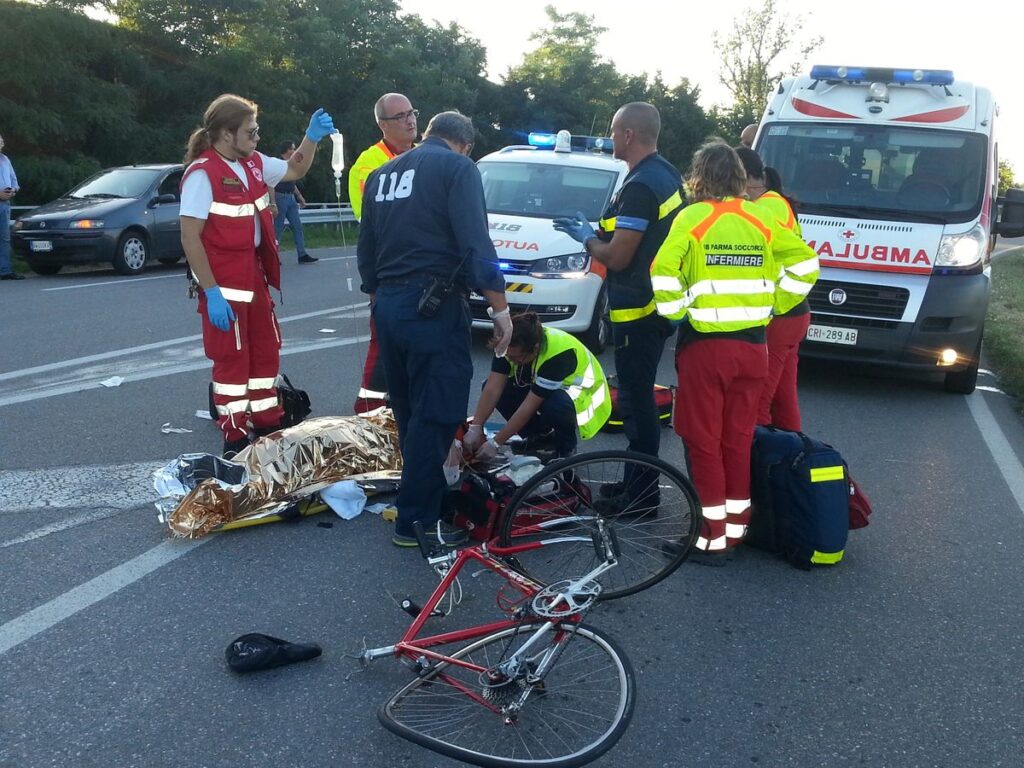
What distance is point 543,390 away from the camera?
4.97 m

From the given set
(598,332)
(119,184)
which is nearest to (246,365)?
(598,332)

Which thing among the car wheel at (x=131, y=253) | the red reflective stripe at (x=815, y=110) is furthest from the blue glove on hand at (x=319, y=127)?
the car wheel at (x=131, y=253)

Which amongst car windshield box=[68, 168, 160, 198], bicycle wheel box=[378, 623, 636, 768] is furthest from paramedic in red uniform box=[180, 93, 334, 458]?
car windshield box=[68, 168, 160, 198]

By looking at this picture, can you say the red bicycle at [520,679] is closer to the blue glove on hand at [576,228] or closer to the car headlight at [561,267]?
the blue glove on hand at [576,228]

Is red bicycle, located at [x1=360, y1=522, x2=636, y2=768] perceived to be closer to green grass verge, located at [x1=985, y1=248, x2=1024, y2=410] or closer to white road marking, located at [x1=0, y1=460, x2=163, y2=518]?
white road marking, located at [x1=0, y1=460, x2=163, y2=518]

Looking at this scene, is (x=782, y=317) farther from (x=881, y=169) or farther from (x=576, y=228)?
(x=881, y=169)

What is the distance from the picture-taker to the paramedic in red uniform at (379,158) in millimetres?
6102

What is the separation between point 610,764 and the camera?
2.97 m

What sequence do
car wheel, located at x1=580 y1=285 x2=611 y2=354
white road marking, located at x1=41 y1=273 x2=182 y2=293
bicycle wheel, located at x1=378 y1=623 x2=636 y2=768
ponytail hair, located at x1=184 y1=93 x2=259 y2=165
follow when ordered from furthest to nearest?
white road marking, located at x1=41 y1=273 x2=182 y2=293 < car wheel, located at x1=580 y1=285 x2=611 y2=354 < ponytail hair, located at x1=184 y1=93 x2=259 y2=165 < bicycle wheel, located at x1=378 y1=623 x2=636 y2=768

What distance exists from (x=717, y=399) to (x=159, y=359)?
5.37 m

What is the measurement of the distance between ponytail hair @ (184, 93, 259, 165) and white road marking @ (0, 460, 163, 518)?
1742 mm

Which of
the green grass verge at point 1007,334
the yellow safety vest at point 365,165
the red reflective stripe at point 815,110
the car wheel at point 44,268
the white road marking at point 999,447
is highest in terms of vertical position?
the red reflective stripe at point 815,110

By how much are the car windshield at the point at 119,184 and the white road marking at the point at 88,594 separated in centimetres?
1140

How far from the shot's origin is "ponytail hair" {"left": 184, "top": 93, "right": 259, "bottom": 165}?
16.7ft
